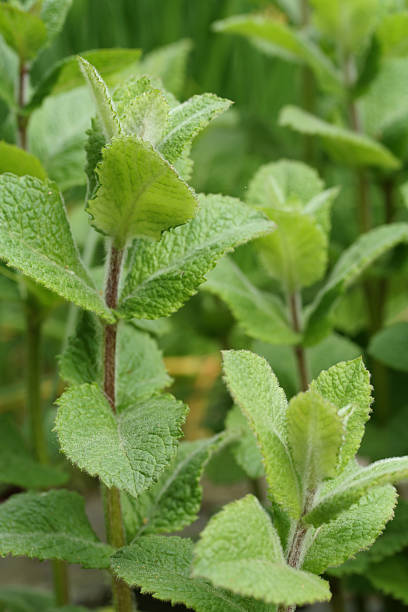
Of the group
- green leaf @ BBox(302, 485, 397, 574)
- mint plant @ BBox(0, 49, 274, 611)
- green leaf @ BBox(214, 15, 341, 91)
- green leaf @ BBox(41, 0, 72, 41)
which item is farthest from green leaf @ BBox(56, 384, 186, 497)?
green leaf @ BBox(214, 15, 341, 91)

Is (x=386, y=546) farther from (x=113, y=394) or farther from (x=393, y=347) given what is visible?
(x=113, y=394)

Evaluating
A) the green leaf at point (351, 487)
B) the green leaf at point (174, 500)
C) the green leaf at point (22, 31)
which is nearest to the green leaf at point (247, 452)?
the green leaf at point (174, 500)

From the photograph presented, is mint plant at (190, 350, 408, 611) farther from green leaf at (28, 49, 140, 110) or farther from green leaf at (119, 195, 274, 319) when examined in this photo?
green leaf at (28, 49, 140, 110)

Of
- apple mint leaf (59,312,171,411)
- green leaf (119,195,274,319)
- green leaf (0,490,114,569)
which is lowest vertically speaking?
green leaf (0,490,114,569)

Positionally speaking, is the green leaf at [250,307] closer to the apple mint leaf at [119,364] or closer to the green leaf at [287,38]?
the apple mint leaf at [119,364]

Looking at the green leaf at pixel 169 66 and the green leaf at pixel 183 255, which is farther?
the green leaf at pixel 169 66

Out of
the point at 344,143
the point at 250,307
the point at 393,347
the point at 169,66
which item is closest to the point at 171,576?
the point at 250,307
